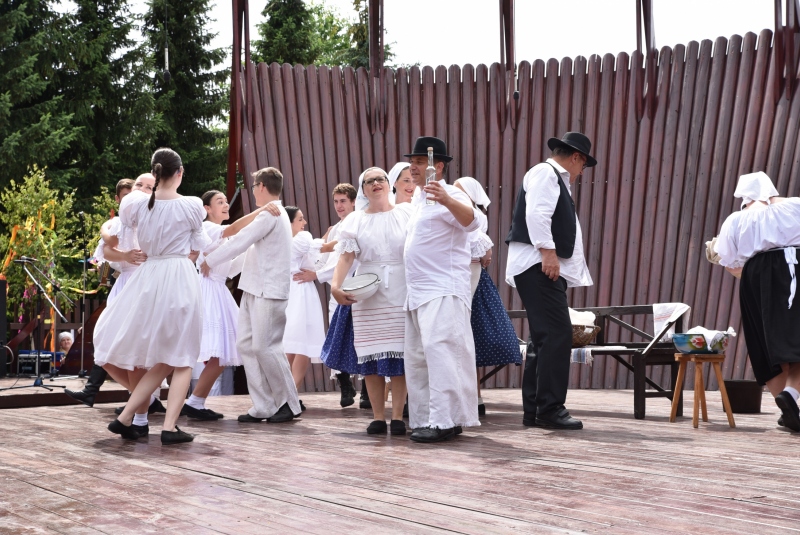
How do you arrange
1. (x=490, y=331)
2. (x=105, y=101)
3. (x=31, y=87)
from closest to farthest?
(x=490, y=331)
(x=31, y=87)
(x=105, y=101)

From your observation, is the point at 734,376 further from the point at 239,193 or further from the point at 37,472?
the point at 37,472

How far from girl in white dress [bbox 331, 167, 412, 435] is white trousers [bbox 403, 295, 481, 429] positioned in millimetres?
196

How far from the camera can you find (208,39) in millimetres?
27438

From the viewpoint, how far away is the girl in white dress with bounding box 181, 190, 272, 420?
627 centimetres

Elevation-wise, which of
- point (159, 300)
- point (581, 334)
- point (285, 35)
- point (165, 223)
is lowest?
point (581, 334)

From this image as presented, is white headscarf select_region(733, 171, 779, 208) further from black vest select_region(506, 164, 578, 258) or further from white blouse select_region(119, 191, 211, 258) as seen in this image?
white blouse select_region(119, 191, 211, 258)

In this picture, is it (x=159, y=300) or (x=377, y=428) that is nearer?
(x=159, y=300)

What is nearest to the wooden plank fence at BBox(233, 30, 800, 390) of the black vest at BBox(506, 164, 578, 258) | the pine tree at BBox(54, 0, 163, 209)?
the black vest at BBox(506, 164, 578, 258)

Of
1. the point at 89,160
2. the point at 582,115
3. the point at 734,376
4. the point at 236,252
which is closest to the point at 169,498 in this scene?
the point at 236,252

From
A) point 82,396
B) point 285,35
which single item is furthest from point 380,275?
point 285,35

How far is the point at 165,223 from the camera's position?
4.93 meters

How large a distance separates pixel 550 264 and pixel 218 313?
8.14 ft

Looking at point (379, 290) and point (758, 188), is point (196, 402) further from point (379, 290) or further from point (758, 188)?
point (758, 188)

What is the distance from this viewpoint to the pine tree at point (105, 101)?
25.2 m
